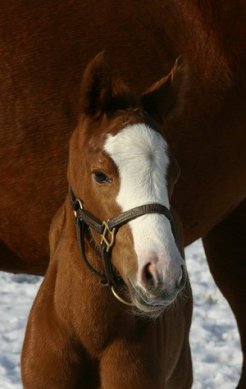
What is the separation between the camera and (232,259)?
176 inches

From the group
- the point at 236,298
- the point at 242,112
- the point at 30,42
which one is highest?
the point at 30,42

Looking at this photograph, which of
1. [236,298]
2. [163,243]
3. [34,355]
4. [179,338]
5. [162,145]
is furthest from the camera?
[236,298]

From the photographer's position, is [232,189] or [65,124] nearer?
[65,124]

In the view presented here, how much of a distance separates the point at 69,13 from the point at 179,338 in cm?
112

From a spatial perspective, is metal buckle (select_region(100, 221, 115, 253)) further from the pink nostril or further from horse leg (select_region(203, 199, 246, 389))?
horse leg (select_region(203, 199, 246, 389))

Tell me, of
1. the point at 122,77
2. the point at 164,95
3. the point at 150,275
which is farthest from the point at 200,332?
the point at 150,275

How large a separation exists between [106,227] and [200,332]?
7.24 feet

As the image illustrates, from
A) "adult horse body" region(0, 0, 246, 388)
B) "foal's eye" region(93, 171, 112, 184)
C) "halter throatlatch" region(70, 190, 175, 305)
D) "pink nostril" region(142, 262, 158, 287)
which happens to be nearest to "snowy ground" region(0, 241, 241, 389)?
"adult horse body" region(0, 0, 246, 388)

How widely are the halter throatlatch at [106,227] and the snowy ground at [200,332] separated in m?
1.47

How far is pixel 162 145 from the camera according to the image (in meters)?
3.00

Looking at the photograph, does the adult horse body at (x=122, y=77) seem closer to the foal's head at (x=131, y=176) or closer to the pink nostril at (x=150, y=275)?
the foal's head at (x=131, y=176)

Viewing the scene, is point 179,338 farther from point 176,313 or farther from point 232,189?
point 232,189

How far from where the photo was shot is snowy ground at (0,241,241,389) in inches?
185

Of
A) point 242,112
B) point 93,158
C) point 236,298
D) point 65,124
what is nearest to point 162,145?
point 93,158
